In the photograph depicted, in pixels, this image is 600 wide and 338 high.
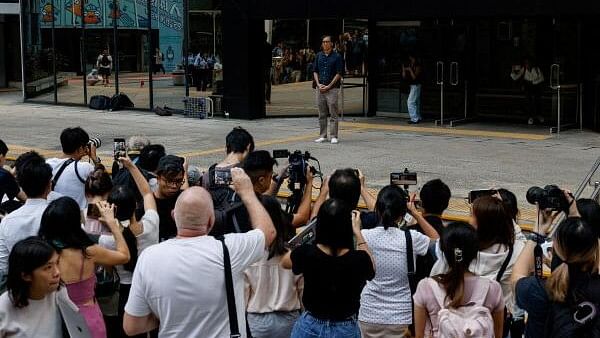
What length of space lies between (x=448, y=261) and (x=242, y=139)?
3.05 m

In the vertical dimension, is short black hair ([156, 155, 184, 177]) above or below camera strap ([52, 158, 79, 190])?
above

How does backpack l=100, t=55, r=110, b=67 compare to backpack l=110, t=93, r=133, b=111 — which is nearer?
backpack l=110, t=93, r=133, b=111

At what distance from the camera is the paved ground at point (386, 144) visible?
42.4ft

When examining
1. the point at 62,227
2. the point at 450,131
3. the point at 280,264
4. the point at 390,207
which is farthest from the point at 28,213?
Result: the point at 450,131

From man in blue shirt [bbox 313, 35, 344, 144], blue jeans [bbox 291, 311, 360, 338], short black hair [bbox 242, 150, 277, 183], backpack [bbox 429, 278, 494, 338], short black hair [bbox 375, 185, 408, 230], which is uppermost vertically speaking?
man in blue shirt [bbox 313, 35, 344, 144]

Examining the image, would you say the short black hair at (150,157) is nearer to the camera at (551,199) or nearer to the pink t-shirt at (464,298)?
the camera at (551,199)

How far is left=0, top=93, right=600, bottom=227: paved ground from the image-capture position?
12.9 m

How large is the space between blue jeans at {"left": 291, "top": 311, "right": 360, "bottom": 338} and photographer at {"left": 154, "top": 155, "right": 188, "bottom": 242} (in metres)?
1.89

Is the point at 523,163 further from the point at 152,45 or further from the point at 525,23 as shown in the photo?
the point at 152,45

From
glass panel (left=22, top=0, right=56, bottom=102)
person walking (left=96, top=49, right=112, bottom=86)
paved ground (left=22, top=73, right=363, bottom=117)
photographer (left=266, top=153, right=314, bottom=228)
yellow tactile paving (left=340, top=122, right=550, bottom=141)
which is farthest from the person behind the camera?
glass panel (left=22, top=0, right=56, bottom=102)

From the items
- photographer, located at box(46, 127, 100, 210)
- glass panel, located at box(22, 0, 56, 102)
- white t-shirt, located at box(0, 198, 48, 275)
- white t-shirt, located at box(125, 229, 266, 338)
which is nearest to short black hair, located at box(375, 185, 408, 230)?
white t-shirt, located at box(125, 229, 266, 338)

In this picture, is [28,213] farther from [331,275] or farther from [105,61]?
[105,61]

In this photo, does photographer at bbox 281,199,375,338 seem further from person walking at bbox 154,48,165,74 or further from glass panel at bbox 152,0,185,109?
person walking at bbox 154,48,165,74

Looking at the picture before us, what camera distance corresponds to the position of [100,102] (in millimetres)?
23781
